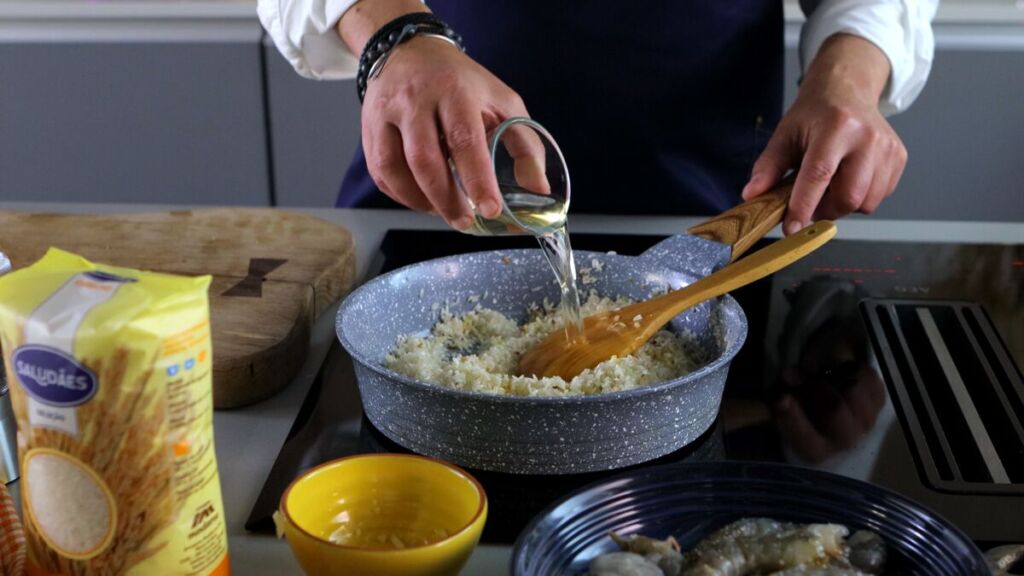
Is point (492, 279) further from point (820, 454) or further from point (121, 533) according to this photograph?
point (121, 533)

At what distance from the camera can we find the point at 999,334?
1.01m

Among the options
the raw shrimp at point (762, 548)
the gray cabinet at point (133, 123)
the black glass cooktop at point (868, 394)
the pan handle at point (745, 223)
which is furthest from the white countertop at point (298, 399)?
the gray cabinet at point (133, 123)

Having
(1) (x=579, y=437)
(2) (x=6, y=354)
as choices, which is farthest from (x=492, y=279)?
(2) (x=6, y=354)

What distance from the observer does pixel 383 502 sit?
65 cm

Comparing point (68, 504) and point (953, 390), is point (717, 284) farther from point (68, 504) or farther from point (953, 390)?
point (68, 504)

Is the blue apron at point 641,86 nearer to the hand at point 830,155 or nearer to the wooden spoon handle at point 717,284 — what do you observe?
the hand at point 830,155

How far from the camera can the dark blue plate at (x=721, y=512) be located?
60 centimetres

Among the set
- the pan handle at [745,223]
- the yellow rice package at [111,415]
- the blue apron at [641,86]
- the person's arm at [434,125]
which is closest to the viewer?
the yellow rice package at [111,415]

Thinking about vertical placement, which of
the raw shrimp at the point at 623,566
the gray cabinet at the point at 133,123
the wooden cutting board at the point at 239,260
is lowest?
the gray cabinet at the point at 133,123

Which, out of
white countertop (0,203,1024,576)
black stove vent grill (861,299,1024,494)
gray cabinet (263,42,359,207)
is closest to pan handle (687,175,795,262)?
black stove vent grill (861,299,1024,494)

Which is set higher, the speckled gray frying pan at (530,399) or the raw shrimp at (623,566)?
the raw shrimp at (623,566)

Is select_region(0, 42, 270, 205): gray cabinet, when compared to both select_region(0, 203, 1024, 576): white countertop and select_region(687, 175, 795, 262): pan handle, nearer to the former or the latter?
select_region(0, 203, 1024, 576): white countertop

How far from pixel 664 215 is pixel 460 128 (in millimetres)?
562

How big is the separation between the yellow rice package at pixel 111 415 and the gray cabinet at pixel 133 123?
5.40 feet
